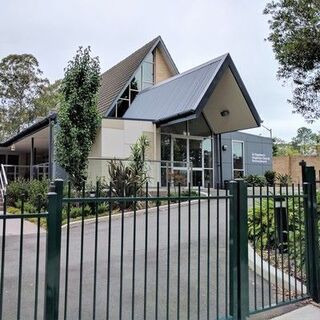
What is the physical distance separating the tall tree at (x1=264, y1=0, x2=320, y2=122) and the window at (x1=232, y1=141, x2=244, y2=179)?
13023 mm

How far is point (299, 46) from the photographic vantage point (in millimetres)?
12320

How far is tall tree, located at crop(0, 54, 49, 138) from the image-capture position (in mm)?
38531

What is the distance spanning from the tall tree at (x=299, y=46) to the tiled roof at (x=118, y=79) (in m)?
10.8

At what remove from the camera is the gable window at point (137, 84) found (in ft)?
74.0

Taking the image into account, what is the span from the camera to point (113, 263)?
23.2 feet

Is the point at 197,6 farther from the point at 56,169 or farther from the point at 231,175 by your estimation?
the point at 231,175

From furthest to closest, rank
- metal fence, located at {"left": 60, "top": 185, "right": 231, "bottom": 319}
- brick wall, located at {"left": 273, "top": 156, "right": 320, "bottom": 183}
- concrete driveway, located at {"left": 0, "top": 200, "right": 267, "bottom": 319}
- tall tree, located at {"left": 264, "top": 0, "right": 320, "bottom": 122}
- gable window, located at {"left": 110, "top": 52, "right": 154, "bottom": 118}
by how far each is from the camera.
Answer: brick wall, located at {"left": 273, "top": 156, "right": 320, "bottom": 183} < gable window, located at {"left": 110, "top": 52, "right": 154, "bottom": 118} < tall tree, located at {"left": 264, "top": 0, "right": 320, "bottom": 122} < concrete driveway, located at {"left": 0, "top": 200, "right": 267, "bottom": 319} < metal fence, located at {"left": 60, "top": 185, "right": 231, "bottom": 319}

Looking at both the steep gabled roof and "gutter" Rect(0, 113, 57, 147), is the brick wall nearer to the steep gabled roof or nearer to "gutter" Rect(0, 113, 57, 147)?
the steep gabled roof

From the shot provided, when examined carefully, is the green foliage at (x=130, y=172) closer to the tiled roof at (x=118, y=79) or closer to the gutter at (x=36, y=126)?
the gutter at (x=36, y=126)

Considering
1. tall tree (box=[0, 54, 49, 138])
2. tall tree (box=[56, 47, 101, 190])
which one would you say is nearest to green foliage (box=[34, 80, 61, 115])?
tall tree (box=[0, 54, 49, 138])

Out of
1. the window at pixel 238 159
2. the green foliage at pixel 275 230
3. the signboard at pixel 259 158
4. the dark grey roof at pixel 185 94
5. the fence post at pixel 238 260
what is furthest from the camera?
the signboard at pixel 259 158

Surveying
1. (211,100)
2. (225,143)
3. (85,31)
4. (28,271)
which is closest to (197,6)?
(211,100)

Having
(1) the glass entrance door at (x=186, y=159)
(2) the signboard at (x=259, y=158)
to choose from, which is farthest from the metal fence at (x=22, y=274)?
(2) the signboard at (x=259, y=158)

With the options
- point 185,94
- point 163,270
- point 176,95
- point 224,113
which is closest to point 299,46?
point 185,94
